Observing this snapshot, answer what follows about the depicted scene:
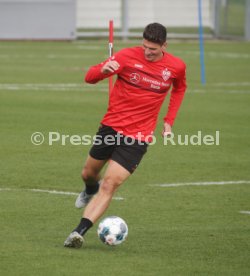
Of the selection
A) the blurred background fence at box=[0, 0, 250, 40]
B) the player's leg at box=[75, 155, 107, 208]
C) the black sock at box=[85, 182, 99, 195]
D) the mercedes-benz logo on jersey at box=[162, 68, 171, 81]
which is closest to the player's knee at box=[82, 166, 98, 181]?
the player's leg at box=[75, 155, 107, 208]

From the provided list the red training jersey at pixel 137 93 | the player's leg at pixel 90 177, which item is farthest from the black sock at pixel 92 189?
the red training jersey at pixel 137 93

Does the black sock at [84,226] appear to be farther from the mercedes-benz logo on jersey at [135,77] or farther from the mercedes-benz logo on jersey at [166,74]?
the mercedes-benz logo on jersey at [166,74]

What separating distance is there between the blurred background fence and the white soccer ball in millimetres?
32239

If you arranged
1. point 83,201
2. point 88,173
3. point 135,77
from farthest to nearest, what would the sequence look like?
point 83,201, point 88,173, point 135,77

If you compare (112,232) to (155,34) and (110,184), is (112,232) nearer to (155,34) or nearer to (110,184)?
(110,184)

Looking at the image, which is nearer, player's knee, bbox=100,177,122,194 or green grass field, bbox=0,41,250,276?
green grass field, bbox=0,41,250,276

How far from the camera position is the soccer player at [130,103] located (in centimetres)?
1100

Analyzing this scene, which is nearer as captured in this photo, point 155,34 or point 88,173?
point 155,34

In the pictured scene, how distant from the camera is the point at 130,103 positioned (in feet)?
37.2

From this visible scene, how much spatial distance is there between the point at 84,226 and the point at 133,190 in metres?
3.74

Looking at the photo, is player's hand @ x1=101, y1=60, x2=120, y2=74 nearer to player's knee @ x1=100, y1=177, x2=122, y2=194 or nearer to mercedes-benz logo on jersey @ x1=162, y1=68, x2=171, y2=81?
mercedes-benz logo on jersey @ x1=162, y1=68, x2=171, y2=81

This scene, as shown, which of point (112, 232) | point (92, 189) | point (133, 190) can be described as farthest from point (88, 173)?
point (133, 190)

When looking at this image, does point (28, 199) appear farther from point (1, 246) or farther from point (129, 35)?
point (129, 35)

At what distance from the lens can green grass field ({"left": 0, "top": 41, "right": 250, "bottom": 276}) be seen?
10.4 meters
